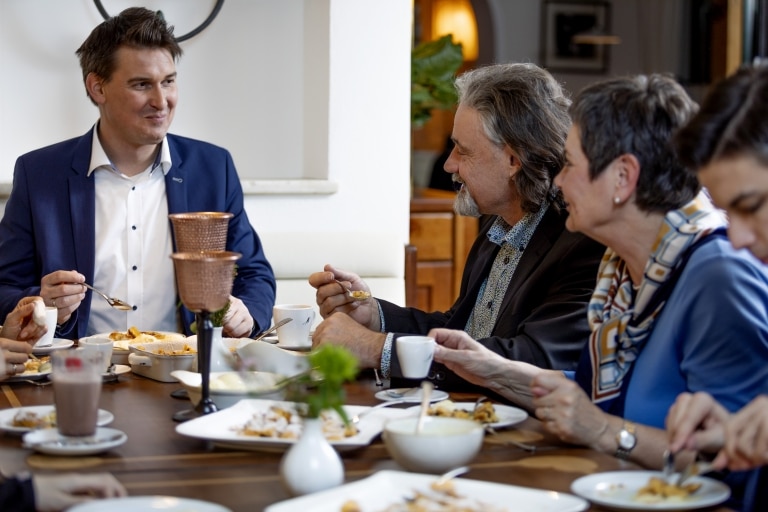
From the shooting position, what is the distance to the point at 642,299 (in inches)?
72.6

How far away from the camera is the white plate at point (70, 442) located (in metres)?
1.59

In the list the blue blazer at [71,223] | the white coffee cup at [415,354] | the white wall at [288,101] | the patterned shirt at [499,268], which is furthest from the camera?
the white wall at [288,101]

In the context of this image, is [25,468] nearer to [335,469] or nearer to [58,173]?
[335,469]

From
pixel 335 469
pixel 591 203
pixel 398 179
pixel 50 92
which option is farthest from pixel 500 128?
pixel 50 92

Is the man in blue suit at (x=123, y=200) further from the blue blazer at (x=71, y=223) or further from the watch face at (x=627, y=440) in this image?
the watch face at (x=627, y=440)

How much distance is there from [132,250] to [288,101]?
1054mm

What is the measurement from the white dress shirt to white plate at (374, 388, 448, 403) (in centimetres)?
140

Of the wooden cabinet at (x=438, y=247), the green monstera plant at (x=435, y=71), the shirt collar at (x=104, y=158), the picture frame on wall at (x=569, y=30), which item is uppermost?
the picture frame on wall at (x=569, y=30)

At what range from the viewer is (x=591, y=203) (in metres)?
1.89

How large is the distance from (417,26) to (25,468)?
Answer: 8.24 meters

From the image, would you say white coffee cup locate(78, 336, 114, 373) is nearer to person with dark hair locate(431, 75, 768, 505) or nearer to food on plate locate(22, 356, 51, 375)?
food on plate locate(22, 356, 51, 375)

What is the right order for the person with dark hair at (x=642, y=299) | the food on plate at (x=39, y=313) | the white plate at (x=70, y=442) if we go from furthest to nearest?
1. the food on plate at (x=39, y=313)
2. the person with dark hair at (x=642, y=299)
3. the white plate at (x=70, y=442)

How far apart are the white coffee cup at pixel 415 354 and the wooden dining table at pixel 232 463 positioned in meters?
0.21

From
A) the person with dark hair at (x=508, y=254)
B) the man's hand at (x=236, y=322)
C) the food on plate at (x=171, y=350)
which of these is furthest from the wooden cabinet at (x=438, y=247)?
the food on plate at (x=171, y=350)
